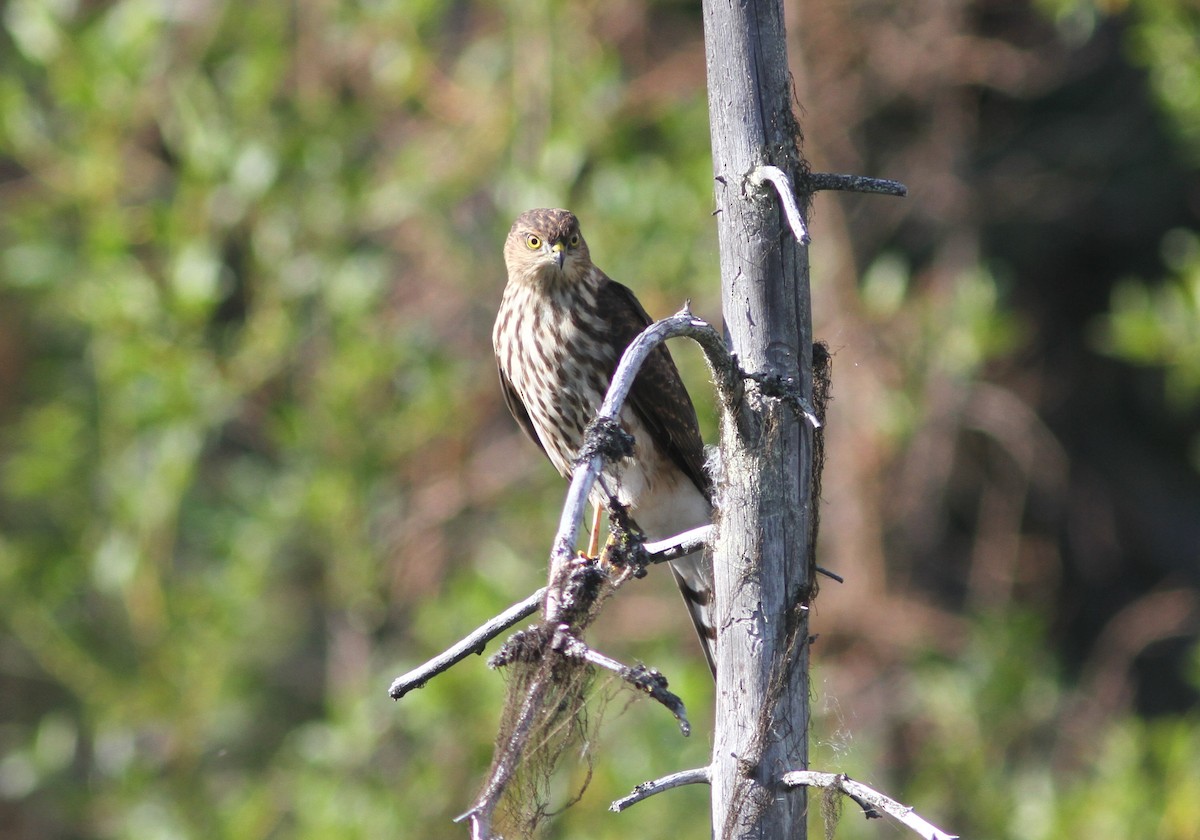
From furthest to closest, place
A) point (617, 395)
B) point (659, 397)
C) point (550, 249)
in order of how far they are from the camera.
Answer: point (550, 249) → point (659, 397) → point (617, 395)

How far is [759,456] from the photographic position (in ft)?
7.80

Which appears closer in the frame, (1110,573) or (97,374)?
(97,374)

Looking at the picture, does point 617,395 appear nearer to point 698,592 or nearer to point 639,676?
point 639,676

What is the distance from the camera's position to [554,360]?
13.4 feet

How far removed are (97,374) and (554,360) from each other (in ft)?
9.99

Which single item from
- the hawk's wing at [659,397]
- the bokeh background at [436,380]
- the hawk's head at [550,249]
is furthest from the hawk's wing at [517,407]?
the bokeh background at [436,380]

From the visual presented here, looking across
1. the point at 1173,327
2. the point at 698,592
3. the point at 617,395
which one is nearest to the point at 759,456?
the point at 617,395

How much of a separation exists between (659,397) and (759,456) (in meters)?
1.65

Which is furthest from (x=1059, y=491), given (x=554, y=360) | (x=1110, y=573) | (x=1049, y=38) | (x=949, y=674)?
(x=554, y=360)

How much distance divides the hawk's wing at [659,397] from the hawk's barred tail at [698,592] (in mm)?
207

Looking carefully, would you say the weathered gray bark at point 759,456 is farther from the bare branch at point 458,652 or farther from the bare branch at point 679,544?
the bare branch at point 458,652

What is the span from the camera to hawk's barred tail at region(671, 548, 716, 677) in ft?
13.2

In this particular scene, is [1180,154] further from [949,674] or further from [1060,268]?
[949,674]

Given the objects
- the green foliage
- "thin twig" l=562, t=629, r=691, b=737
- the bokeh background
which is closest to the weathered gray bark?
"thin twig" l=562, t=629, r=691, b=737
